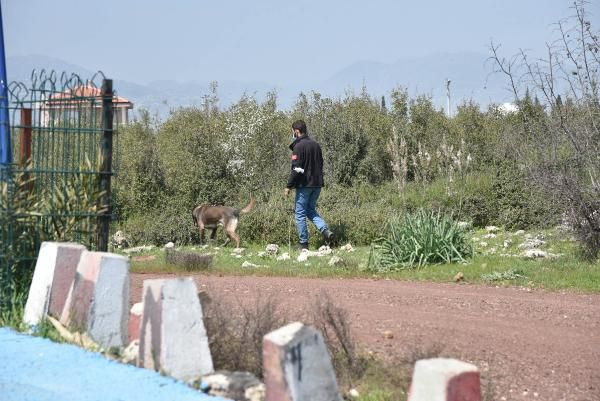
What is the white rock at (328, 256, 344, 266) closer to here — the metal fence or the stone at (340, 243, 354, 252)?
the stone at (340, 243, 354, 252)

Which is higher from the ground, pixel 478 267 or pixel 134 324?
pixel 478 267

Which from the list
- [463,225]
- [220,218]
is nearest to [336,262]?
[463,225]

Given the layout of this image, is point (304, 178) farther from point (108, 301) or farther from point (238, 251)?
point (108, 301)

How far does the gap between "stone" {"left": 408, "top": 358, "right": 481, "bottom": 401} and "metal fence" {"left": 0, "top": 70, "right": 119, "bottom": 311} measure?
4.88 m

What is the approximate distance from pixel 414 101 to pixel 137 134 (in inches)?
347

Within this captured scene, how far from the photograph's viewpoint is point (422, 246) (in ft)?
44.6

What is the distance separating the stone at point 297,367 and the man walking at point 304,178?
10.7 m

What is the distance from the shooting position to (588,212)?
13.0 m

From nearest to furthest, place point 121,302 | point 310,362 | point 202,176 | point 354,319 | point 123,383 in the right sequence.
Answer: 1. point 310,362
2. point 123,383
3. point 121,302
4. point 354,319
5. point 202,176

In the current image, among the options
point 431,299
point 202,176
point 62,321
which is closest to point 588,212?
point 431,299

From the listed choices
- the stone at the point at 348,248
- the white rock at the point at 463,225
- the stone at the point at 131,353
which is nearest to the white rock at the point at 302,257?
the stone at the point at 348,248

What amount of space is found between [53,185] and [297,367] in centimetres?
460

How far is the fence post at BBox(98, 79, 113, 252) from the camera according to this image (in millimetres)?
8961

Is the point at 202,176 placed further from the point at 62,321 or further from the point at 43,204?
the point at 62,321
